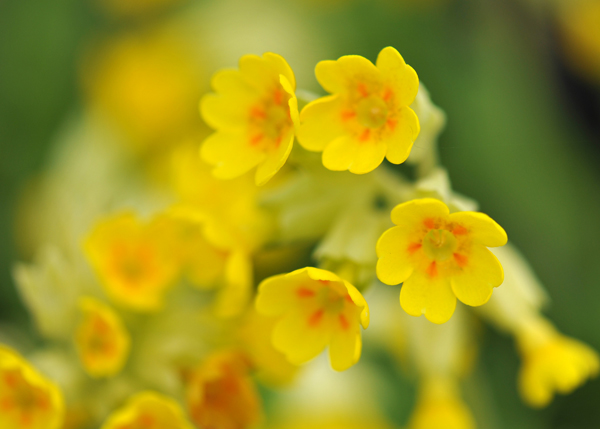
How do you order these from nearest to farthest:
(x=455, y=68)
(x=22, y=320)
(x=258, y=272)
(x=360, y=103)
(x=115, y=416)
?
(x=360, y=103) → (x=115, y=416) → (x=258, y=272) → (x=22, y=320) → (x=455, y=68)

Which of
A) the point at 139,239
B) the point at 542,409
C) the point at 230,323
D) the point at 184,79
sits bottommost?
the point at 542,409

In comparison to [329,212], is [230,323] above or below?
below

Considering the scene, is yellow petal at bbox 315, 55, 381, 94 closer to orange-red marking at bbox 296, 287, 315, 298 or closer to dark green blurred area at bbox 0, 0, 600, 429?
orange-red marking at bbox 296, 287, 315, 298

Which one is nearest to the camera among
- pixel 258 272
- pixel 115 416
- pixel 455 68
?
pixel 115 416

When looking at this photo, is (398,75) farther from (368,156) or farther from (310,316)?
(310,316)

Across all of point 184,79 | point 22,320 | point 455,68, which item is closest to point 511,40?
point 455,68

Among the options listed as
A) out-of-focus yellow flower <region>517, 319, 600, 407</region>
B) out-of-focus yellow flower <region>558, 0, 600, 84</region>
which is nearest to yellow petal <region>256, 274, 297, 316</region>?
out-of-focus yellow flower <region>517, 319, 600, 407</region>

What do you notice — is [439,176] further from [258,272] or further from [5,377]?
[5,377]

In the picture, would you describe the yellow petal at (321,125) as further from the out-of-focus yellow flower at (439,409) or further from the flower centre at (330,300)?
the out-of-focus yellow flower at (439,409)

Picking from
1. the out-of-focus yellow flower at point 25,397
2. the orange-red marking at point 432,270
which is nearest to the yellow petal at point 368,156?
the orange-red marking at point 432,270
